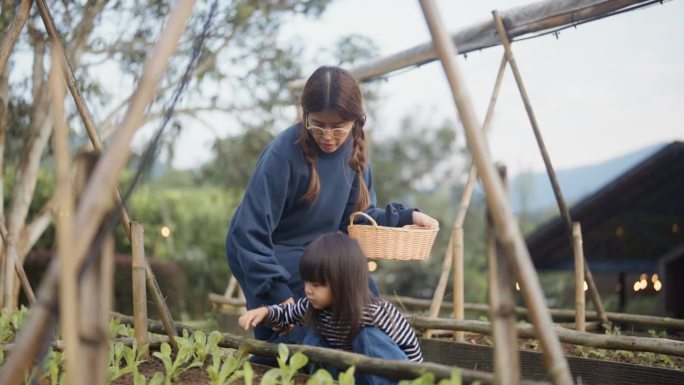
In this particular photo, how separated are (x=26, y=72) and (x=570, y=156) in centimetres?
1132

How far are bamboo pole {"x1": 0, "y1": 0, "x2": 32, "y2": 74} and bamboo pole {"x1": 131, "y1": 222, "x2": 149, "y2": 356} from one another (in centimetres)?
118

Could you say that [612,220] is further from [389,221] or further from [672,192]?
[389,221]

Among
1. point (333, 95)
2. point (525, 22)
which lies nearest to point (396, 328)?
point (333, 95)

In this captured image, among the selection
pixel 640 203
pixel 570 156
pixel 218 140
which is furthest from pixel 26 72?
pixel 570 156

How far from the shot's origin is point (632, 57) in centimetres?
959

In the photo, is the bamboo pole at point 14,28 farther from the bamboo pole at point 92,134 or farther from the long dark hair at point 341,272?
the long dark hair at point 341,272

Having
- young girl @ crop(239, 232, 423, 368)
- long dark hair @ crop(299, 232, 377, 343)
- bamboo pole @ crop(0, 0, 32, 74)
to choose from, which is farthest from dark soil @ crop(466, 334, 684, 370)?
bamboo pole @ crop(0, 0, 32, 74)

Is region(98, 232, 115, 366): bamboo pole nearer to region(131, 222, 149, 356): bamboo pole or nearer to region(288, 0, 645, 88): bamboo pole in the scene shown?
region(131, 222, 149, 356): bamboo pole

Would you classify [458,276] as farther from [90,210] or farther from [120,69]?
[120,69]

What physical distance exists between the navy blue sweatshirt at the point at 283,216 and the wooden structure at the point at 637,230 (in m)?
6.54

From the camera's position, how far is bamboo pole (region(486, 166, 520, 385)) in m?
1.90

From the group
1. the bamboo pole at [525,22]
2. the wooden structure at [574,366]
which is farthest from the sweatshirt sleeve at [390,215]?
the bamboo pole at [525,22]

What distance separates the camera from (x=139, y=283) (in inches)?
123

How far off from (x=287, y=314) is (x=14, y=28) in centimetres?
182
